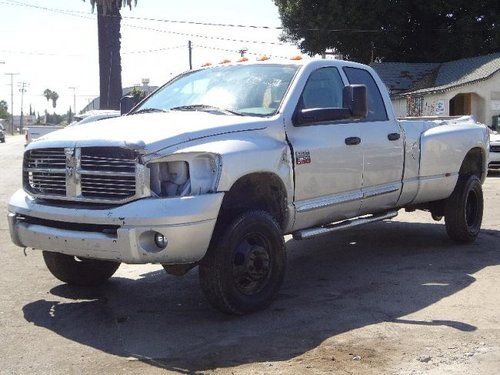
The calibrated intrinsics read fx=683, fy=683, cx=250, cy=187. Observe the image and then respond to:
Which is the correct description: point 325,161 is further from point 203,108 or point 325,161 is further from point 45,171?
point 45,171

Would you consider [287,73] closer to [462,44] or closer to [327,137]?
[327,137]

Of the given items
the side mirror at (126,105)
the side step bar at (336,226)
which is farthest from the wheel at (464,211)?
the side mirror at (126,105)

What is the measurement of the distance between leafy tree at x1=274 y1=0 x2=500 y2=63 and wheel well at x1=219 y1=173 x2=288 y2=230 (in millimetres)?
35672

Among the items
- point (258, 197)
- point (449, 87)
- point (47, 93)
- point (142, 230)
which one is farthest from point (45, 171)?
point (47, 93)

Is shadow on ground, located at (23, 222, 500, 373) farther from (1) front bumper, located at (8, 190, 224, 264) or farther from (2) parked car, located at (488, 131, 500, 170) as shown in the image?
(2) parked car, located at (488, 131, 500, 170)

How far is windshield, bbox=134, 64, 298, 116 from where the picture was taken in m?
5.75

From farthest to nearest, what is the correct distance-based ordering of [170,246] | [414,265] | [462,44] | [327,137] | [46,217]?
[462,44] → [414,265] → [327,137] → [46,217] → [170,246]

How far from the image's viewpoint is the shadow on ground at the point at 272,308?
14.6ft

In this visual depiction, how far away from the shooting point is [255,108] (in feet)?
18.7

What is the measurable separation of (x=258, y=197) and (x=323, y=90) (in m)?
1.37

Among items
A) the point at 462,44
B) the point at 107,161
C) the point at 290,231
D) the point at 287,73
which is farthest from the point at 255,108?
the point at 462,44

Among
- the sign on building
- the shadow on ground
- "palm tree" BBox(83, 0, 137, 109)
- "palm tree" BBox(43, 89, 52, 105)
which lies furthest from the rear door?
"palm tree" BBox(43, 89, 52, 105)

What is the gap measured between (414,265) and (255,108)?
96.7 inches

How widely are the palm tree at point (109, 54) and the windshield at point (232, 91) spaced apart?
22.1 m
